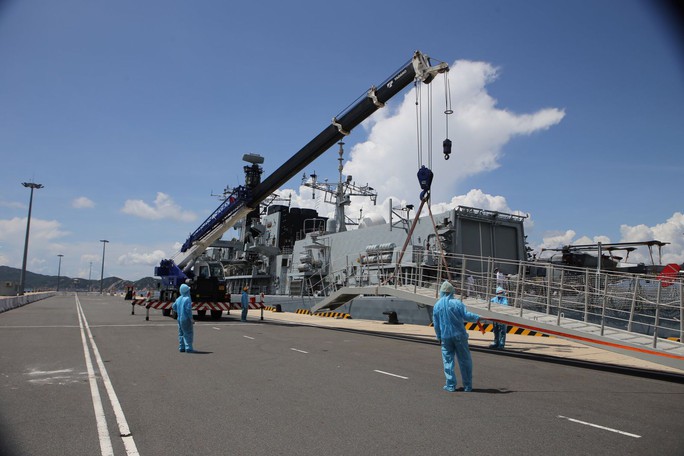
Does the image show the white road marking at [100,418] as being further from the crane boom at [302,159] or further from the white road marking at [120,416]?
the crane boom at [302,159]

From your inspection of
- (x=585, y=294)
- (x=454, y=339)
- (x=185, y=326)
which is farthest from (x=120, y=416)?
(x=585, y=294)

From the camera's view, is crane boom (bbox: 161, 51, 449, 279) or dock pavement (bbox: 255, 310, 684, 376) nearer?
dock pavement (bbox: 255, 310, 684, 376)

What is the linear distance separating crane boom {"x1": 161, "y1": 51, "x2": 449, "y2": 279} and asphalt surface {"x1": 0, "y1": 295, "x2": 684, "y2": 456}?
9.63 meters

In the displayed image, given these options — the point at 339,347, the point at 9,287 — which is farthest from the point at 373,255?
the point at 9,287

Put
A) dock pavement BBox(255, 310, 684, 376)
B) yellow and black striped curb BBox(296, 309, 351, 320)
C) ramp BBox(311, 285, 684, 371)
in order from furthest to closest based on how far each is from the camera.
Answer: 1. yellow and black striped curb BBox(296, 309, 351, 320)
2. dock pavement BBox(255, 310, 684, 376)
3. ramp BBox(311, 285, 684, 371)

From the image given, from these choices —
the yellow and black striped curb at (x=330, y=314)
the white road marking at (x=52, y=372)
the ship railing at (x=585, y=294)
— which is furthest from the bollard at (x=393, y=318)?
the white road marking at (x=52, y=372)

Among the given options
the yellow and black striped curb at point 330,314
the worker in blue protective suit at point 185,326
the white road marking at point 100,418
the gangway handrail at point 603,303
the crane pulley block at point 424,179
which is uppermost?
the crane pulley block at point 424,179

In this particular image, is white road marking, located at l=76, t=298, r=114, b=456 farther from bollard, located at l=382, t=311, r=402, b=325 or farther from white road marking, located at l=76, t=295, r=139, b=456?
bollard, located at l=382, t=311, r=402, b=325

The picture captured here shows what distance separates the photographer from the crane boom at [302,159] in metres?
16.0

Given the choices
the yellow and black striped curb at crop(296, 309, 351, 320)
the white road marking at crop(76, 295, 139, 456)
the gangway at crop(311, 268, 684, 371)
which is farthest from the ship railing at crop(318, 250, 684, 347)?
the yellow and black striped curb at crop(296, 309, 351, 320)

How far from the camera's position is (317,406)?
6137mm

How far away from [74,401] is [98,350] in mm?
5604

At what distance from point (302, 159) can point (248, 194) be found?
4840 mm

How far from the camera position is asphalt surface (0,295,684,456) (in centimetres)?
463
